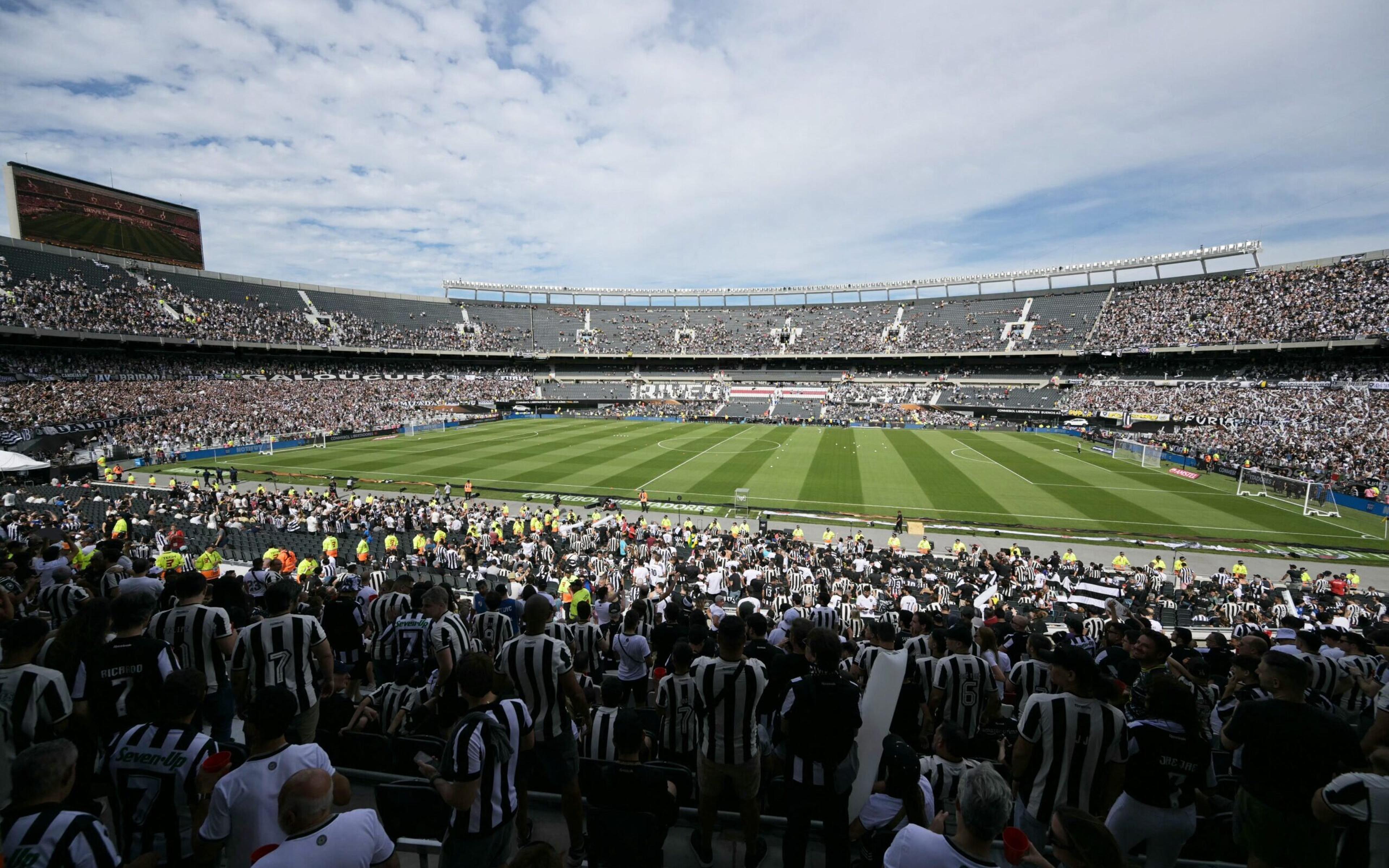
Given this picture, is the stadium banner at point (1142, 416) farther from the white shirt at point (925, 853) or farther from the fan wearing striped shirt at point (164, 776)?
the fan wearing striped shirt at point (164, 776)

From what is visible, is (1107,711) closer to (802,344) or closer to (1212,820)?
(1212,820)

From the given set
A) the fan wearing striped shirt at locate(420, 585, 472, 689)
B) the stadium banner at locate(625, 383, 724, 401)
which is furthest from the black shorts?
the stadium banner at locate(625, 383, 724, 401)

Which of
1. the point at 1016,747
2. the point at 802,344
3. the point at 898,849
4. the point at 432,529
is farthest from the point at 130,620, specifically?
the point at 802,344

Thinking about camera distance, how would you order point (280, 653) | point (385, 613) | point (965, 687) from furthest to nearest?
point (385, 613), point (965, 687), point (280, 653)

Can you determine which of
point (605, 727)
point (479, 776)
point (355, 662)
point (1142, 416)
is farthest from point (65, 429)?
point (1142, 416)

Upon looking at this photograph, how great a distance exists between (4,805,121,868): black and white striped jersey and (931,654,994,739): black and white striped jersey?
5.70 metres

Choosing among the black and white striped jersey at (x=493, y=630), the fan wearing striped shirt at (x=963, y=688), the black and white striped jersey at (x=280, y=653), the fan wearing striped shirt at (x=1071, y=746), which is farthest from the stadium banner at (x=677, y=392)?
the fan wearing striped shirt at (x=1071, y=746)

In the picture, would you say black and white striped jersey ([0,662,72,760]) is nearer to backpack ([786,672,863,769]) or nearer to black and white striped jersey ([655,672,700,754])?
black and white striped jersey ([655,672,700,754])

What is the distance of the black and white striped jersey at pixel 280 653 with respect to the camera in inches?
193

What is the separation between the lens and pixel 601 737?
4.49 metres

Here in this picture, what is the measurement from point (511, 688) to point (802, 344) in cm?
8494

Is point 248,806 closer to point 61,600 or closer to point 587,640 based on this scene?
point 587,640

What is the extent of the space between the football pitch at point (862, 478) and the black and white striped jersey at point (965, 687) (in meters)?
18.3

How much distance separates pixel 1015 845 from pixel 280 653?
561 centimetres
